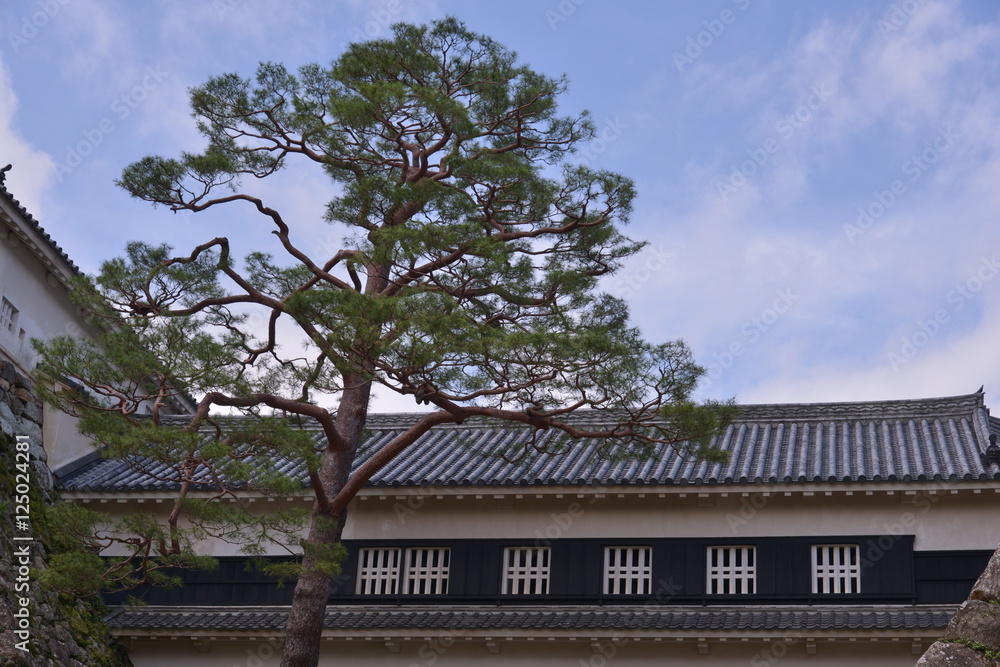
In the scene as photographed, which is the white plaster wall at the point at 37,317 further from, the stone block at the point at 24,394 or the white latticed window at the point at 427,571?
the white latticed window at the point at 427,571

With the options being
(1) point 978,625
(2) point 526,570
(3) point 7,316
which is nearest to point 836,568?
(2) point 526,570

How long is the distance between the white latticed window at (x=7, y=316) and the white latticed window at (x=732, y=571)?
13.1 meters

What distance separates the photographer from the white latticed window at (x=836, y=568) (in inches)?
651

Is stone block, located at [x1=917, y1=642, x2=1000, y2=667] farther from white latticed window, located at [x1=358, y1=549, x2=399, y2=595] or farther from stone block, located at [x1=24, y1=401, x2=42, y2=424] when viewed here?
stone block, located at [x1=24, y1=401, x2=42, y2=424]

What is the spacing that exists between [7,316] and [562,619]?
1137 centimetres

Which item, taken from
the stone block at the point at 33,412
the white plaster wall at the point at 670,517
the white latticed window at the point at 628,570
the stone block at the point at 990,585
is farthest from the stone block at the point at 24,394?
the stone block at the point at 990,585

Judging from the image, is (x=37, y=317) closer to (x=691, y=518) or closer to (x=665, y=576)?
(x=665, y=576)

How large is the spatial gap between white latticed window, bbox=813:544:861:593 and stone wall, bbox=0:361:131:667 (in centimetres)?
1154

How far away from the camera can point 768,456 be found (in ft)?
62.4


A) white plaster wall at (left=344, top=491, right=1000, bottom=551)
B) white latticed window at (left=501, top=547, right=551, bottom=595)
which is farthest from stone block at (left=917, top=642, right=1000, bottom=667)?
white latticed window at (left=501, top=547, right=551, bottom=595)

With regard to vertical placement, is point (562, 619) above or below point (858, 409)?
below

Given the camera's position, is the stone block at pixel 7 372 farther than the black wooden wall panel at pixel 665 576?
Yes

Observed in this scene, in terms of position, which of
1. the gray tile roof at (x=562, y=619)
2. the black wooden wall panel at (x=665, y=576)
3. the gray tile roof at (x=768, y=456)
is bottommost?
the gray tile roof at (x=562, y=619)

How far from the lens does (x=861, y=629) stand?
14.9 m
